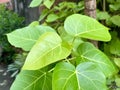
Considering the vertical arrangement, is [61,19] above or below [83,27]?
below

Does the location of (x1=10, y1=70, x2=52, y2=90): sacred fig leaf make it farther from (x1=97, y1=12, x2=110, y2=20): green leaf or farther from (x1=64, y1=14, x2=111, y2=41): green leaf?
(x1=97, y1=12, x2=110, y2=20): green leaf

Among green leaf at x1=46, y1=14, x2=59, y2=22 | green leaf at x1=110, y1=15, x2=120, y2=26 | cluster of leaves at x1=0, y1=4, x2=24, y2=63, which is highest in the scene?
green leaf at x1=46, y1=14, x2=59, y2=22

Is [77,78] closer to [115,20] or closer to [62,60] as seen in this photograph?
[62,60]

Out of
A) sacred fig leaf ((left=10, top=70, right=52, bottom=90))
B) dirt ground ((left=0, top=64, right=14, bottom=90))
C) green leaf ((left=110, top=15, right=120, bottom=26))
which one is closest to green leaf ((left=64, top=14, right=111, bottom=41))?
sacred fig leaf ((left=10, top=70, right=52, bottom=90))

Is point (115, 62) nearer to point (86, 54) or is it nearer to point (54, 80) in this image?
point (86, 54)

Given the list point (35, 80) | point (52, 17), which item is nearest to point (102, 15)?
point (52, 17)

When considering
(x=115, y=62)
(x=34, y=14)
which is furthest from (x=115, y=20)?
(x=34, y=14)
